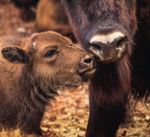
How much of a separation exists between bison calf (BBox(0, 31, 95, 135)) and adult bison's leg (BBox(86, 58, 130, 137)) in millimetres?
301

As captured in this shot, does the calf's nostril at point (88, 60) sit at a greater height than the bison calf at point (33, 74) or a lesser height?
greater

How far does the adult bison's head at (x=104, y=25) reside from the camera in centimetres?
445

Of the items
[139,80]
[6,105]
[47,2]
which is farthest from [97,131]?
[47,2]

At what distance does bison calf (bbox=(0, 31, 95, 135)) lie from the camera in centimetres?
488

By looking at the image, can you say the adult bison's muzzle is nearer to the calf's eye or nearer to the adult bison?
the adult bison

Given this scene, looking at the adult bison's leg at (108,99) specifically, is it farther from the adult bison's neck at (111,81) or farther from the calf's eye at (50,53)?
the calf's eye at (50,53)

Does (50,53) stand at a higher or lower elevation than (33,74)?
higher

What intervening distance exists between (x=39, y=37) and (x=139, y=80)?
1.21 m

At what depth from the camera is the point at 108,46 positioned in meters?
4.41

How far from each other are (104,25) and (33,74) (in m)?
0.90

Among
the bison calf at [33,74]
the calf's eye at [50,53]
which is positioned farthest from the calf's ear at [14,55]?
the calf's eye at [50,53]

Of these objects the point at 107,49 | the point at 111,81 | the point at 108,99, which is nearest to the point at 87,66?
the point at 107,49

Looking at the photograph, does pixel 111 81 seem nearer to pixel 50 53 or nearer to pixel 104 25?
pixel 50 53

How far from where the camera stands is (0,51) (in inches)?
198
